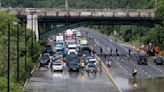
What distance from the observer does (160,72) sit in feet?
259

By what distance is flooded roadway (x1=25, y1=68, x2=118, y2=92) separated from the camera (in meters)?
62.9

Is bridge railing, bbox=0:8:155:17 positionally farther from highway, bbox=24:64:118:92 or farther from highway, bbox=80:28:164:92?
highway, bbox=24:64:118:92

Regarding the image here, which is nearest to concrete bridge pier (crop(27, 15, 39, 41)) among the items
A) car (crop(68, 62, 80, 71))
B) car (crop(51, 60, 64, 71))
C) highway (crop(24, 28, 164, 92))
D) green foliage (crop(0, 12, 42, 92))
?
green foliage (crop(0, 12, 42, 92))

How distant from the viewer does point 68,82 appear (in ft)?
226

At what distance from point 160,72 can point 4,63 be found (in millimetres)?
23491

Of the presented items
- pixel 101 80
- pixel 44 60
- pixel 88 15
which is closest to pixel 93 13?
pixel 88 15

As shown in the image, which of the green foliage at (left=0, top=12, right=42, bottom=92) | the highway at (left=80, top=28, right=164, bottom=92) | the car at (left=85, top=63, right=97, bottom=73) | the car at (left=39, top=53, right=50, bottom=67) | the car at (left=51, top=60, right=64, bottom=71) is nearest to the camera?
the green foliage at (left=0, top=12, right=42, bottom=92)

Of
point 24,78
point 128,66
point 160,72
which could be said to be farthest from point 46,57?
point 24,78

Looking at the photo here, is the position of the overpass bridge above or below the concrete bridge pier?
above

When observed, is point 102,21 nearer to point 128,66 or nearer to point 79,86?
point 128,66

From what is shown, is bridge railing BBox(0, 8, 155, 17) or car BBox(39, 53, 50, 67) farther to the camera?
bridge railing BBox(0, 8, 155, 17)

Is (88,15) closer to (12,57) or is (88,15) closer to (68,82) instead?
(68,82)

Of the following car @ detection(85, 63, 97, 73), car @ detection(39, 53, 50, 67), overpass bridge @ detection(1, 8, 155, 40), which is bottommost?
car @ detection(85, 63, 97, 73)

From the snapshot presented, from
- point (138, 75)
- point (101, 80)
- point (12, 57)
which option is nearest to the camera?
point (12, 57)
